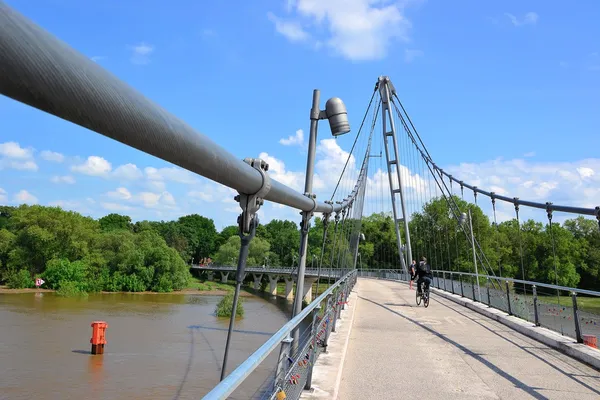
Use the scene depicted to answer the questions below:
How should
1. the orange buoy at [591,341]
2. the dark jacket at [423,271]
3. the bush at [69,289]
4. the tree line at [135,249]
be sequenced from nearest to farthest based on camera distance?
the orange buoy at [591,341]
the dark jacket at [423,271]
the tree line at [135,249]
the bush at [69,289]

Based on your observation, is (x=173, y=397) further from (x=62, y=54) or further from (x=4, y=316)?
(x=4, y=316)

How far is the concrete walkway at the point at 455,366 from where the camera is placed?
402 cm

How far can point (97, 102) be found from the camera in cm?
96

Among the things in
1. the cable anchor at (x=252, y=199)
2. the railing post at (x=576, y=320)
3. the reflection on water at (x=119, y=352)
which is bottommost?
the reflection on water at (x=119, y=352)

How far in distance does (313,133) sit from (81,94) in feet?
13.3

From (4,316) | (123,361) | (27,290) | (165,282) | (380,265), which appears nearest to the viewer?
(123,361)

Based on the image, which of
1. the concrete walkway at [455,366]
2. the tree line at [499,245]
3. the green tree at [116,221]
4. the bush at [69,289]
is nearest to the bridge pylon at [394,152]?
the tree line at [499,245]

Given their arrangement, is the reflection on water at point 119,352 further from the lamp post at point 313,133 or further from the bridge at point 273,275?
the bridge at point 273,275

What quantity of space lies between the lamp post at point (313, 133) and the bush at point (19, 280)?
47.4m

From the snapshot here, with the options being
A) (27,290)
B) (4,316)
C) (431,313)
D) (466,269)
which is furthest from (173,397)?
(27,290)

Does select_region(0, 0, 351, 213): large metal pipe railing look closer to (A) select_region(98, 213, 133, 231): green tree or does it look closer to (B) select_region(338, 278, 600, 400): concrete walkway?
(B) select_region(338, 278, 600, 400): concrete walkway

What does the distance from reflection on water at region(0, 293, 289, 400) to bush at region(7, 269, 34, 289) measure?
875 centimetres

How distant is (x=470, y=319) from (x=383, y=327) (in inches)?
84.1

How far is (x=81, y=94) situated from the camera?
3.04 ft
